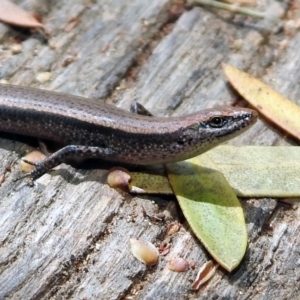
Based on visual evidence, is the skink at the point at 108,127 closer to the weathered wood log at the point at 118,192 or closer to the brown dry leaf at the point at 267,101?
the weathered wood log at the point at 118,192

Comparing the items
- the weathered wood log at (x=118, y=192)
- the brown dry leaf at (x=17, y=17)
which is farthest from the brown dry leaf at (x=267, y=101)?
the brown dry leaf at (x=17, y=17)

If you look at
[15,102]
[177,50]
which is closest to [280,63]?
[177,50]

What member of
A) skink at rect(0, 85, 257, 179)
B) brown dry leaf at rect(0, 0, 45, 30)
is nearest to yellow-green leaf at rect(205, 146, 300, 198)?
skink at rect(0, 85, 257, 179)

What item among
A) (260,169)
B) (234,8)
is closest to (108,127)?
(260,169)

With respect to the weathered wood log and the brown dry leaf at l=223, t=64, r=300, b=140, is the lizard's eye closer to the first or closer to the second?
the weathered wood log

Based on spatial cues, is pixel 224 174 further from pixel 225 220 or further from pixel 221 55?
pixel 221 55

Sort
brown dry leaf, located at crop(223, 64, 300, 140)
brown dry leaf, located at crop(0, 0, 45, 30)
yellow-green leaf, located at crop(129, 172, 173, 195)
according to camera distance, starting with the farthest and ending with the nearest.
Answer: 1. brown dry leaf, located at crop(0, 0, 45, 30)
2. brown dry leaf, located at crop(223, 64, 300, 140)
3. yellow-green leaf, located at crop(129, 172, 173, 195)

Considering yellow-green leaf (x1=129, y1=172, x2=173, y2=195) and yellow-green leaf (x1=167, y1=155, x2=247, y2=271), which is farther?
yellow-green leaf (x1=129, y1=172, x2=173, y2=195)

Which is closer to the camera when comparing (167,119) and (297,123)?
(167,119)
